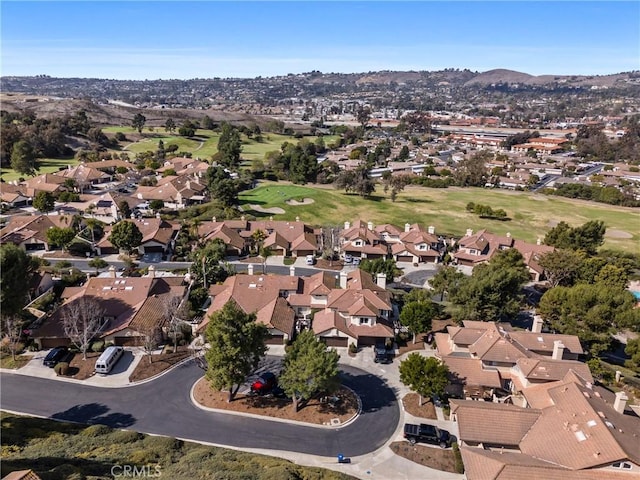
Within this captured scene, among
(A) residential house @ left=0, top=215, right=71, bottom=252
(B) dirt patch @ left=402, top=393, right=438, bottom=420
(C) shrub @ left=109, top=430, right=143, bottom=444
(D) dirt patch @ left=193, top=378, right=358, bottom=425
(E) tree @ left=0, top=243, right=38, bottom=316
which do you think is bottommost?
(B) dirt patch @ left=402, top=393, right=438, bottom=420

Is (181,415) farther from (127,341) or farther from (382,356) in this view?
(382,356)

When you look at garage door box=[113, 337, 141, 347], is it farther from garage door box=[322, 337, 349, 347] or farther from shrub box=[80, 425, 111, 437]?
garage door box=[322, 337, 349, 347]

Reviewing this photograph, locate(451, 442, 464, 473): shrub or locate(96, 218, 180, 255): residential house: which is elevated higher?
locate(96, 218, 180, 255): residential house

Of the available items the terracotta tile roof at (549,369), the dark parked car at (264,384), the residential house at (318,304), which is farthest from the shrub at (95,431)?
the terracotta tile roof at (549,369)

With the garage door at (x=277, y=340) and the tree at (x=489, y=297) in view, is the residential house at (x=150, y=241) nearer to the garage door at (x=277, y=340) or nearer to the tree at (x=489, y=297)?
the garage door at (x=277, y=340)

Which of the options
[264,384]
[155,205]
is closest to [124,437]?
[264,384]

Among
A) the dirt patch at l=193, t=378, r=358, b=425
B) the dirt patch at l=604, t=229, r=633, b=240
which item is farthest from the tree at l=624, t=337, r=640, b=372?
the dirt patch at l=604, t=229, r=633, b=240
